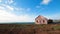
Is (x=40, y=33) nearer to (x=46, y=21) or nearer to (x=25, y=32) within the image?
(x=25, y=32)

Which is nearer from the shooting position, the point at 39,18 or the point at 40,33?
the point at 40,33

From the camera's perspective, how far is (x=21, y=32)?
61.4 feet

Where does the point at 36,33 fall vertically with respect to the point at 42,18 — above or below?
below

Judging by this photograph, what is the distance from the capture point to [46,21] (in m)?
38.1

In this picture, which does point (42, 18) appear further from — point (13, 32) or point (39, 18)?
point (13, 32)

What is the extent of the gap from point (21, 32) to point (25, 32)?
60 centimetres

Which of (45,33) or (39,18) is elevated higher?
(39,18)

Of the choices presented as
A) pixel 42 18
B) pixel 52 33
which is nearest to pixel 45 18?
pixel 42 18

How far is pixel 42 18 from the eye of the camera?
3834 centimetres

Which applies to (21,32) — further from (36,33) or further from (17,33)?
Answer: (36,33)

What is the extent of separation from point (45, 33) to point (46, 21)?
66.9 ft

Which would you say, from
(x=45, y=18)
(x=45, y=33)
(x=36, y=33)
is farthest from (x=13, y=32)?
(x=45, y=18)

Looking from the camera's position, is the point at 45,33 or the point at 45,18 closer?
the point at 45,33

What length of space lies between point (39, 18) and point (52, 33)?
2074 cm
